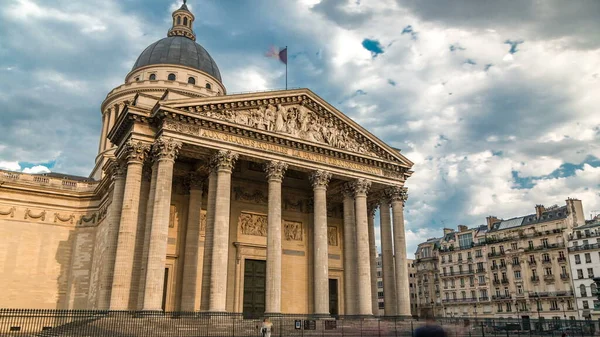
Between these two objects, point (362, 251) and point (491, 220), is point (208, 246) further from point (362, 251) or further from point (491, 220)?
point (491, 220)

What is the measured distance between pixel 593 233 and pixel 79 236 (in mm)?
53468

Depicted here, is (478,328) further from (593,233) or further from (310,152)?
(593,233)

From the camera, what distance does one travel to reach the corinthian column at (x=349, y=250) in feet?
104

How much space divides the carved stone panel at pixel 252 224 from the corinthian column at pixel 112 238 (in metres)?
8.47

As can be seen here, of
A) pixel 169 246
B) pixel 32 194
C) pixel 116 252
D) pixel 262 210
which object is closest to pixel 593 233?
pixel 262 210

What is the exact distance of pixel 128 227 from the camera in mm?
25312

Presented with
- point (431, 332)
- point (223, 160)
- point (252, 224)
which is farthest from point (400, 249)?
point (431, 332)

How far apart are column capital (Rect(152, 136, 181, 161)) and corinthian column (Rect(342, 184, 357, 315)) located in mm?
12387

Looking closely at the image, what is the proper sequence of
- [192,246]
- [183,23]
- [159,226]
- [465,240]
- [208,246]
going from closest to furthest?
[159,226] < [208,246] < [192,246] < [183,23] < [465,240]

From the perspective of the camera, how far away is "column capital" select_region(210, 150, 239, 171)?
90.9ft

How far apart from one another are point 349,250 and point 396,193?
5.46 m

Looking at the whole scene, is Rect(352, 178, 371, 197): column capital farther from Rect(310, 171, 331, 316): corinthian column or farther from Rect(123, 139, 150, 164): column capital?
Rect(123, 139, 150, 164): column capital

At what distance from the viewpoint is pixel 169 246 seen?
99.2ft

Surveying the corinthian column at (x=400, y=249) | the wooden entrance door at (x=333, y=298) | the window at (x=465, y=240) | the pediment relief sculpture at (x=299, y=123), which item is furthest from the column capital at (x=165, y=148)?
the window at (x=465, y=240)
